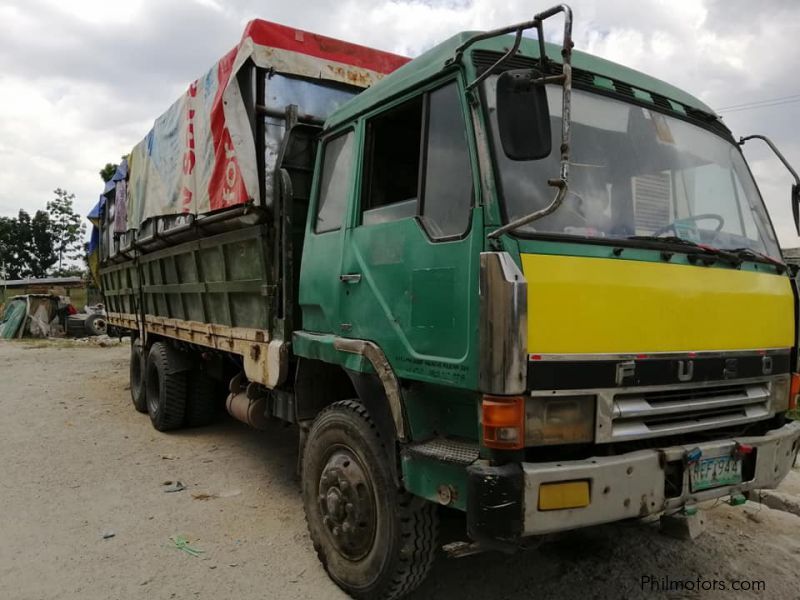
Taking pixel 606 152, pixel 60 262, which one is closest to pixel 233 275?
pixel 606 152

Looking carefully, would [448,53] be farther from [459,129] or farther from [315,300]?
[315,300]

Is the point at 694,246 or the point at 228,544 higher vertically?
the point at 694,246

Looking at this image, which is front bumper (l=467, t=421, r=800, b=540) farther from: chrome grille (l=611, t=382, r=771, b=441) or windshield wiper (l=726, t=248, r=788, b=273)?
windshield wiper (l=726, t=248, r=788, b=273)

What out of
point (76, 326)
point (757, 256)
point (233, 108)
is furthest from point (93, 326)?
point (757, 256)

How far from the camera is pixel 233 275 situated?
15.3 feet

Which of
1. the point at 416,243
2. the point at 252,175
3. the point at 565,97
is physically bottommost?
the point at 416,243

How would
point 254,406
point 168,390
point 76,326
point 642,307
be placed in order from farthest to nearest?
point 76,326
point 168,390
point 254,406
point 642,307

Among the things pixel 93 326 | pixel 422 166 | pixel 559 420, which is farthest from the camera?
pixel 93 326

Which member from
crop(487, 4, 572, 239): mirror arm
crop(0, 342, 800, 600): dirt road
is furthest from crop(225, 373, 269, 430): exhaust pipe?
crop(487, 4, 572, 239): mirror arm

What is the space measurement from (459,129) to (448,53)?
0.37 meters

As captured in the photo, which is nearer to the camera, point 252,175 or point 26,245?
point 252,175

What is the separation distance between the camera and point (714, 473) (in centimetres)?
261

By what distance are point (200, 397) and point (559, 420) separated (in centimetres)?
529

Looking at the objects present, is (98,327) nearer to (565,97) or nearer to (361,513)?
(361,513)
